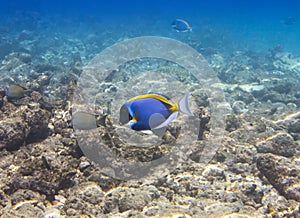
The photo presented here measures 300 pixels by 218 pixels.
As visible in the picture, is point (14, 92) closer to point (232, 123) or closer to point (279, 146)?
point (232, 123)

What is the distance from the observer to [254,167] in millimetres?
4230

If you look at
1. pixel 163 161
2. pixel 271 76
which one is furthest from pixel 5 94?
pixel 271 76

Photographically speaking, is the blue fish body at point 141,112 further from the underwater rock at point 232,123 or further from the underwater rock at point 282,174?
the underwater rock at point 232,123

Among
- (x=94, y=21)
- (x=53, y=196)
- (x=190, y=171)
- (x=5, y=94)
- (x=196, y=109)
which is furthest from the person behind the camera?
(x=94, y=21)

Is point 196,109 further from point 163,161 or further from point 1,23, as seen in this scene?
point 1,23

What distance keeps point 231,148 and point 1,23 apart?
3398 centimetres

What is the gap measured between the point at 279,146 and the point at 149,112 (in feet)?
12.0

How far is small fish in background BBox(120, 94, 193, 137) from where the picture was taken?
2.07m

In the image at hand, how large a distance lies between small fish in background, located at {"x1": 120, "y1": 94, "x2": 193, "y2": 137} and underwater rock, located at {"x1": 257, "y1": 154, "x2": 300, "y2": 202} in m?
2.24

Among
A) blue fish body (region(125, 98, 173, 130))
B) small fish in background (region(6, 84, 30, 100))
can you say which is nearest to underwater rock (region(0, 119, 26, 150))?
small fish in background (region(6, 84, 30, 100))

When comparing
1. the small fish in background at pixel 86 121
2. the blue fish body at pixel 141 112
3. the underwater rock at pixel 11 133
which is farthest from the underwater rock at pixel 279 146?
the underwater rock at pixel 11 133

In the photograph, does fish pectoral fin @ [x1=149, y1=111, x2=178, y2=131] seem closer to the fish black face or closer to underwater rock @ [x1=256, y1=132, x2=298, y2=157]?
the fish black face

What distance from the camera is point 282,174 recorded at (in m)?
3.56

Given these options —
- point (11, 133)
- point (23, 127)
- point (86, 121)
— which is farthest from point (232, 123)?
point (11, 133)
